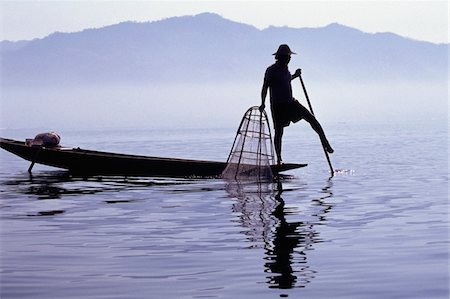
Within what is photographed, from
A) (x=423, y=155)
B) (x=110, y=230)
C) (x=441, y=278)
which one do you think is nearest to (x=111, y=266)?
(x=110, y=230)

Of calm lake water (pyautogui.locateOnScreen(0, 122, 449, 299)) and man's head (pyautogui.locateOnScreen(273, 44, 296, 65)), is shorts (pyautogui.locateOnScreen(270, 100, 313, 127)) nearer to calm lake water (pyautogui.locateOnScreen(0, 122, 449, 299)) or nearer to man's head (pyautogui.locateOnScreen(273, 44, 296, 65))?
man's head (pyautogui.locateOnScreen(273, 44, 296, 65))

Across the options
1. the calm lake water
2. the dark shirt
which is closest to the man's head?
the dark shirt

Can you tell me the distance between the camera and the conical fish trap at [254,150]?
18.4m

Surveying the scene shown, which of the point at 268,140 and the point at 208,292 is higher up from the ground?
the point at 268,140

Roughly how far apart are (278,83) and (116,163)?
175 inches

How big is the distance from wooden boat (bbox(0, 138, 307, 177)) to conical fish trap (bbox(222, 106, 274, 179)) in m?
0.23

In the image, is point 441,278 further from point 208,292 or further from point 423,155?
point 423,155

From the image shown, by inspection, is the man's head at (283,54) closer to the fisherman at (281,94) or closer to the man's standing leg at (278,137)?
the fisherman at (281,94)

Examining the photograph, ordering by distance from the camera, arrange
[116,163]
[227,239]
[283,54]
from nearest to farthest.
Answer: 1. [227,239]
2. [283,54]
3. [116,163]

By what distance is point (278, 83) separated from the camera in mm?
18422

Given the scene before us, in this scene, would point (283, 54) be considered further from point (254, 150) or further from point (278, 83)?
point (254, 150)

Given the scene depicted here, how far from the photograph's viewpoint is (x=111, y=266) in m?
9.52

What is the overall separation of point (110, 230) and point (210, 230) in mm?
1308

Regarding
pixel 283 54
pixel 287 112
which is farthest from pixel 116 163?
pixel 283 54
